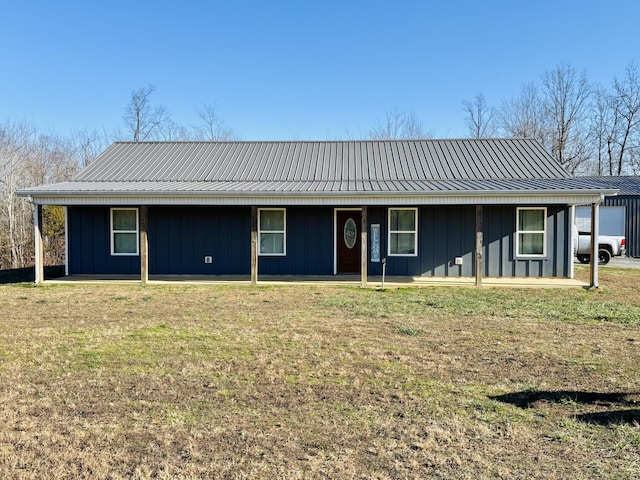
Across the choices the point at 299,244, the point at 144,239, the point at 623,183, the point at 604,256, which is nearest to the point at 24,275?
the point at 144,239

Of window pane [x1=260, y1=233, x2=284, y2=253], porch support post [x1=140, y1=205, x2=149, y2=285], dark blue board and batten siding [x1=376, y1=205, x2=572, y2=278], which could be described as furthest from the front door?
porch support post [x1=140, y1=205, x2=149, y2=285]

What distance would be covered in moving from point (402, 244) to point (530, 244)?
11.7ft

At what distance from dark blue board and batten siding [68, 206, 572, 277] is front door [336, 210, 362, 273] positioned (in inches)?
11.2

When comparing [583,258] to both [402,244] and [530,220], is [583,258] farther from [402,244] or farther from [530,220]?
[402,244]

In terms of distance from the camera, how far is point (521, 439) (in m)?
3.75

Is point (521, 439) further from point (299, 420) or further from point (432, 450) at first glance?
point (299, 420)

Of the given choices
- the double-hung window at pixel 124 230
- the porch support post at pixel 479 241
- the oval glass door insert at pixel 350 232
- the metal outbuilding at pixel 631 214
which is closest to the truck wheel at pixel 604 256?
the metal outbuilding at pixel 631 214

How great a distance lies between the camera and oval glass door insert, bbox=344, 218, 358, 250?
14570 mm

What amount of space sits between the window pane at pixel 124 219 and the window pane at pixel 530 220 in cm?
1110

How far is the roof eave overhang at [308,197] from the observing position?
39.3ft

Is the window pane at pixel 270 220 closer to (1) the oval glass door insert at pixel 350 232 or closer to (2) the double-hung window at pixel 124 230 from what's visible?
(1) the oval glass door insert at pixel 350 232

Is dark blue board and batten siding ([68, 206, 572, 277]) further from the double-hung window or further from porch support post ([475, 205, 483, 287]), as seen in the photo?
porch support post ([475, 205, 483, 287])

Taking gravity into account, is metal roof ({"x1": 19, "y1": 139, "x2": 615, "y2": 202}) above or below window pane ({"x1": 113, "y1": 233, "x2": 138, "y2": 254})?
above

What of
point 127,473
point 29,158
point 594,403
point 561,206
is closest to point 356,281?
point 561,206
